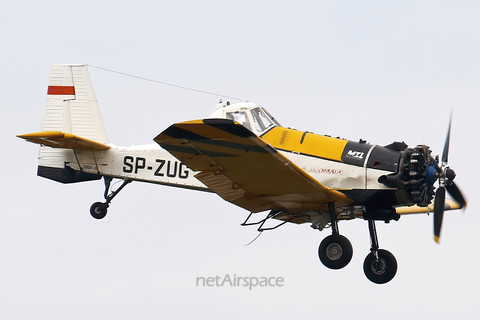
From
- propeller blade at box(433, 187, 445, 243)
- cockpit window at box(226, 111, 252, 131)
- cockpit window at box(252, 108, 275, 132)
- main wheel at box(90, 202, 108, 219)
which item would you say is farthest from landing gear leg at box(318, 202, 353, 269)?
main wheel at box(90, 202, 108, 219)

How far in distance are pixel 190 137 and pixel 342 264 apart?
466cm

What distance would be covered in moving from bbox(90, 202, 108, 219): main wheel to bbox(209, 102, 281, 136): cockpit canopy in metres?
4.51

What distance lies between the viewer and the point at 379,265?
64.9 ft

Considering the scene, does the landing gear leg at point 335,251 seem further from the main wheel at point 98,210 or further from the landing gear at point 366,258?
the main wheel at point 98,210

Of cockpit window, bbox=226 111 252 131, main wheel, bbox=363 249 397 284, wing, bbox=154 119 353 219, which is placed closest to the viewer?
wing, bbox=154 119 353 219

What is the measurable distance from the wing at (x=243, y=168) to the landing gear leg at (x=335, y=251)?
825mm

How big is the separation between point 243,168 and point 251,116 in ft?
8.31

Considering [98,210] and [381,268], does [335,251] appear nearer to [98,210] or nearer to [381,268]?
[381,268]

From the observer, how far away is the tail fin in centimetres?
2288

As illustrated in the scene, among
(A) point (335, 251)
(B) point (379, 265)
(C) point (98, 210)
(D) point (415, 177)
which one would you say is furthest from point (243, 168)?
(C) point (98, 210)

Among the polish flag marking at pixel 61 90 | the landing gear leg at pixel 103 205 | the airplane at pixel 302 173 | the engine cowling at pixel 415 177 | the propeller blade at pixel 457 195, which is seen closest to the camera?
the airplane at pixel 302 173

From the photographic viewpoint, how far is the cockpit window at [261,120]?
20.1 meters

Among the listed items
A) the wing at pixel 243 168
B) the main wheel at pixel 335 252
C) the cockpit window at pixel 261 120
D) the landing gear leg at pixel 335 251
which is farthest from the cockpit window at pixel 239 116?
the main wheel at pixel 335 252

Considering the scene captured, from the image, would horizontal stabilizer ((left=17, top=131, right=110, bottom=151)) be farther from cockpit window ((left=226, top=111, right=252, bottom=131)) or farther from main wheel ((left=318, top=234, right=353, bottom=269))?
main wheel ((left=318, top=234, right=353, bottom=269))
